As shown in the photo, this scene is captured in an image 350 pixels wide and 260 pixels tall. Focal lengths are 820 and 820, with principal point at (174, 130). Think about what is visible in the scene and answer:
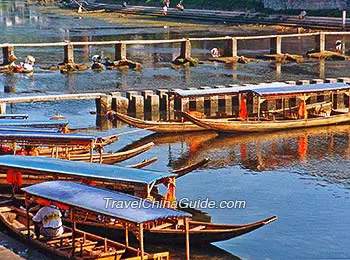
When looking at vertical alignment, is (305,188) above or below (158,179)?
below

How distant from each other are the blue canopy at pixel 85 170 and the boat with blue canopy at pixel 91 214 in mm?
1157

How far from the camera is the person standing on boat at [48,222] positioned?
22.0 meters

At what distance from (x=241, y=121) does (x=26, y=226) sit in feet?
55.6

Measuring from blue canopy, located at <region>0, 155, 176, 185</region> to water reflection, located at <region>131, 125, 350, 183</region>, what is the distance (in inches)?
373

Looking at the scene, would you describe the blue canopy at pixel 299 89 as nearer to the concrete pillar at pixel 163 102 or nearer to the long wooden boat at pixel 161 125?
the long wooden boat at pixel 161 125

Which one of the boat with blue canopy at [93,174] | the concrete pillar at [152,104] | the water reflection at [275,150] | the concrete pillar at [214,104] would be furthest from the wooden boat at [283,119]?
the boat with blue canopy at [93,174]

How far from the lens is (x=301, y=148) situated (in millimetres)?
36188

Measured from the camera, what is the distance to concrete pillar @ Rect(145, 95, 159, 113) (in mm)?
42531

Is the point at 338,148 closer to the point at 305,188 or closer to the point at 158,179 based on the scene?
the point at 305,188

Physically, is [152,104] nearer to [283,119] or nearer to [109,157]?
[283,119]

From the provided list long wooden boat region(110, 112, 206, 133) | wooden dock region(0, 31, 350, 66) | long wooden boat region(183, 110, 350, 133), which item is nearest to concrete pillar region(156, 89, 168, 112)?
long wooden boat region(110, 112, 206, 133)

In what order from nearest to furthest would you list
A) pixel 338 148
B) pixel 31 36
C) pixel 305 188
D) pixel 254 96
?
1. pixel 305 188
2. pixel 338 148
3. pixel 254 96
4. pixel 31 36

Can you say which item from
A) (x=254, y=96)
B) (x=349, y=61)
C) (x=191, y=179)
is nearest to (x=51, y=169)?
(x=191, y=179)

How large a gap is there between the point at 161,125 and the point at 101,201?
17171 mm
